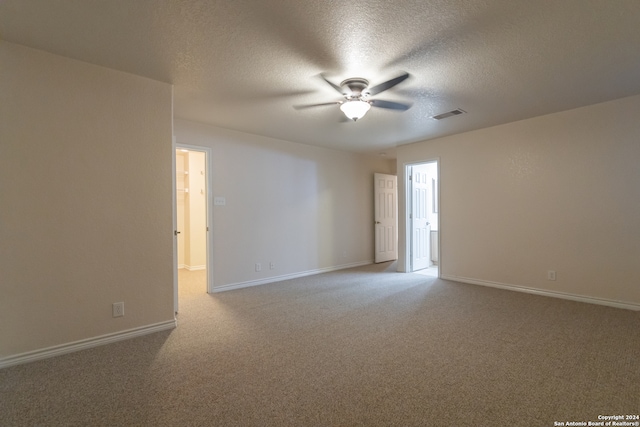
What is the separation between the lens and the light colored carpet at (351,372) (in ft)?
5.63

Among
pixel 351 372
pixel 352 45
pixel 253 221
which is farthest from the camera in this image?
pixel 253 221

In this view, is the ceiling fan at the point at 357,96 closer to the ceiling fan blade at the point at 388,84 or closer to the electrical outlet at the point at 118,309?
the ceiling fan blade at the point at 388,84

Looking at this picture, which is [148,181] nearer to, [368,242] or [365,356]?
[365,356]

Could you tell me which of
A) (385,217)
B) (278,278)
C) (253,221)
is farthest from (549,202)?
(253,221)

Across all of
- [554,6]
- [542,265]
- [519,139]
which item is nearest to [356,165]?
[519,139]

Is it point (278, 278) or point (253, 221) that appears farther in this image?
point (278, 278)

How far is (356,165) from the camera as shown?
6395 millimetres

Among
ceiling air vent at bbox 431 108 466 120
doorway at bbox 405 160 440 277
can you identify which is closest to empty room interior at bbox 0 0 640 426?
ceiling air vent at bbox 431 108 466 120

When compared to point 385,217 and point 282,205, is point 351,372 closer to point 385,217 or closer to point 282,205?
point 282,205

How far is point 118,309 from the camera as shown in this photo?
2693 mm

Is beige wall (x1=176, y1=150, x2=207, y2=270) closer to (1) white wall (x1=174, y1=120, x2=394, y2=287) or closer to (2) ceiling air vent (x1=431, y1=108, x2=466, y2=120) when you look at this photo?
(1) white wall (x1=174, y1=120, x2=394, y2=287)

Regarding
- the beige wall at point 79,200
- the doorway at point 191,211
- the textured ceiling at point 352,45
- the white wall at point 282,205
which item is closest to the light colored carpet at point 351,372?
the beige wall at point 79,200

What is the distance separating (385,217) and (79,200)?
5715mm

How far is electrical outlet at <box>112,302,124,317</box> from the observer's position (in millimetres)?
2676
